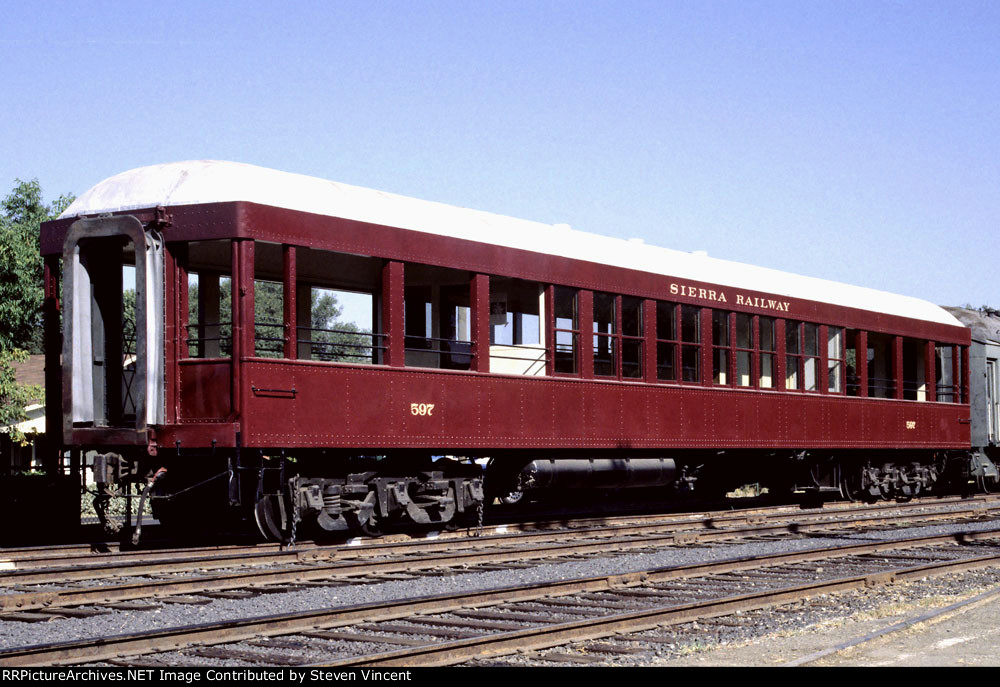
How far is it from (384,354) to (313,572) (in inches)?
140

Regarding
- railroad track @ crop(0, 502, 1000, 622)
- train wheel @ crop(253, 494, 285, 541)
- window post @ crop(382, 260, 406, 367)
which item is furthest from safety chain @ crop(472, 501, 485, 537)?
train wheel @ crop(253, 494, 285, 541)

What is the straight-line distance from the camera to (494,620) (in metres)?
8.87

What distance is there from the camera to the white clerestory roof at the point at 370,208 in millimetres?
13219

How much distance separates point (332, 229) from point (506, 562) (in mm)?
3974

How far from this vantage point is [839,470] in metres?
22.4

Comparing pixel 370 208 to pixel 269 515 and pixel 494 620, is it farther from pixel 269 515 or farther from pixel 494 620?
pixel 494 620

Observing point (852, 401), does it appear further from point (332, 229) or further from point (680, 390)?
point (332, 229)

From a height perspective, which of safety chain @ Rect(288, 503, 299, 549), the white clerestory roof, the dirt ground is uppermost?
the white clerestory roof

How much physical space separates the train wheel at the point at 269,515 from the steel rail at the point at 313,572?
3.95 ft

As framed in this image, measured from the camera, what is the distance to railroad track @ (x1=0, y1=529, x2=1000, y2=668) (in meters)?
7.28

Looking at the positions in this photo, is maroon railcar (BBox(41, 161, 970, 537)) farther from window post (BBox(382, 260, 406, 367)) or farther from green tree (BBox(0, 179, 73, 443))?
green tree (BBox(0, 179, 73, 443))

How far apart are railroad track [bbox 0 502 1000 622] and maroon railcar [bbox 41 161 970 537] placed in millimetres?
928

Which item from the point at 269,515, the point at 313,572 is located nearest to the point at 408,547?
the point at 269,515

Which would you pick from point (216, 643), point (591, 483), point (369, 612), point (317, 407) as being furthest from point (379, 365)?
point (216, 643)
